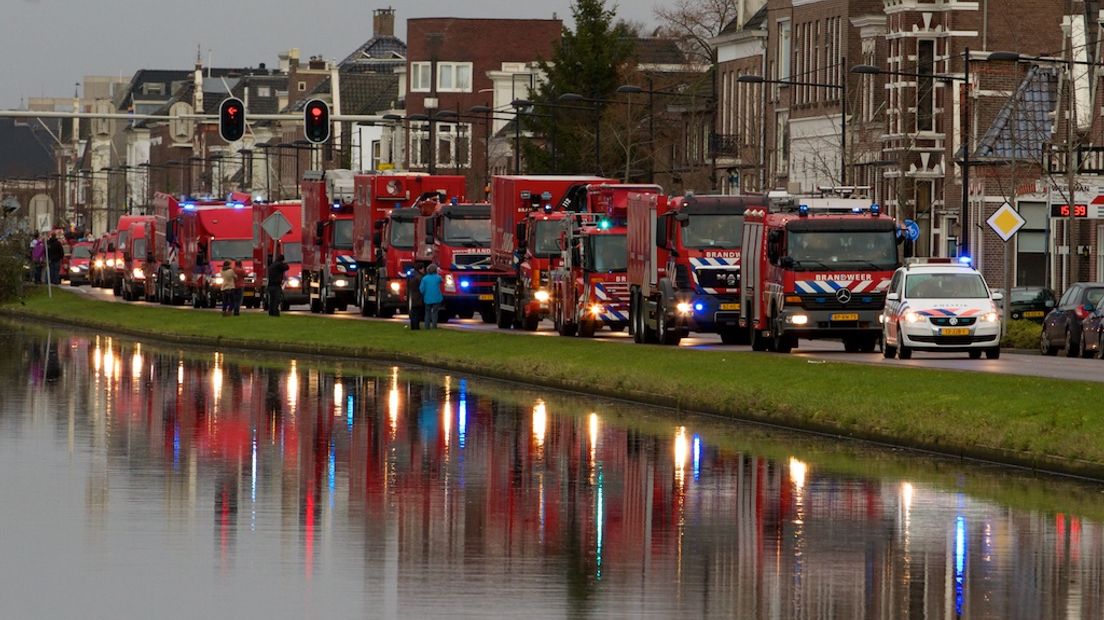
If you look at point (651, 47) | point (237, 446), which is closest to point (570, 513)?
point (237, 446)

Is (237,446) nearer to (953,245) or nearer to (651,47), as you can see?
(953,245)

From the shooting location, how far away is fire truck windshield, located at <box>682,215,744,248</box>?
46.5 meters

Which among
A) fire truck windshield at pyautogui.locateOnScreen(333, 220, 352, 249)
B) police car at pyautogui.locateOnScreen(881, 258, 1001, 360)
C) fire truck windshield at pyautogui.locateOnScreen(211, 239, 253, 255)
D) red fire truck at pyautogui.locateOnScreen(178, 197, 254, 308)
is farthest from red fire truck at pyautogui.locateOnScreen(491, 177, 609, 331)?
fire truck windshield at pyautogui.locateOnScreen(211, 239, 253, 255)

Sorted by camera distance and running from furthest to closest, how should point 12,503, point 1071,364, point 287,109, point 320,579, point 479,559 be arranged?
1. point 287,109
2. point 1071,364
3. point 12,503
4. point 479,559
5. point 320,579

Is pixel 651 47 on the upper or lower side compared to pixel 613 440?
upper

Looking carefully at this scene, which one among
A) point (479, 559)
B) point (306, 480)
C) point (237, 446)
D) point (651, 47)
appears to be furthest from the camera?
point (651, 47)

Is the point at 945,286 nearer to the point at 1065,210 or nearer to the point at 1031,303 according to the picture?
the point at 1031,303

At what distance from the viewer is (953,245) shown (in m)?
76.8

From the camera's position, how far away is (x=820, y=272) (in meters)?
43.1

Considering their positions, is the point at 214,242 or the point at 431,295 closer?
the point at 431,295

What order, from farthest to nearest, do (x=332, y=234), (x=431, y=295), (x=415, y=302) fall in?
(x=332, y=234) < (x=431, y=295) < (x=415, y=302)

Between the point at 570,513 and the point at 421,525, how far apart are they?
56.8 inches

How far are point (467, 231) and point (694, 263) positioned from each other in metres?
14.0

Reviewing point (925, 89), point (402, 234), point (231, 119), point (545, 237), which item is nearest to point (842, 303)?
point (545, 237)
